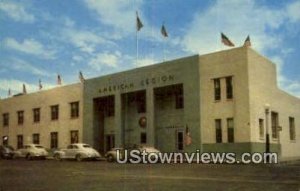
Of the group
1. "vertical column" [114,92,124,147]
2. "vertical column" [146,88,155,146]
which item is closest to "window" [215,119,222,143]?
"vertical column" [146,88,155,146]

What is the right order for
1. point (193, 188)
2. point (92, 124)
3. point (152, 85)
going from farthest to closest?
point (92, 124), point (152, 85), point (193, 188)

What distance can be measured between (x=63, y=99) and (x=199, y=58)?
813 inches

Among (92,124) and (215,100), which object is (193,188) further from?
(92,124)

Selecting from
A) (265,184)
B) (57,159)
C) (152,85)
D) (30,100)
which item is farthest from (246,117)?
(30,100)

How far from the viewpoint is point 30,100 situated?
60.8 meters

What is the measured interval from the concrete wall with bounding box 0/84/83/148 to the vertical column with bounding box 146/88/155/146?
35.2 ft

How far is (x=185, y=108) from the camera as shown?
40781 mm

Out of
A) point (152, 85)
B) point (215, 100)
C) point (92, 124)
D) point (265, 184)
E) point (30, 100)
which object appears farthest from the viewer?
point (30, 100)

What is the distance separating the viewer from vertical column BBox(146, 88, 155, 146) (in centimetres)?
4334

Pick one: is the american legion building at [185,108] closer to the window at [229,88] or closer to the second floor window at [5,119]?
the window at [229,88]

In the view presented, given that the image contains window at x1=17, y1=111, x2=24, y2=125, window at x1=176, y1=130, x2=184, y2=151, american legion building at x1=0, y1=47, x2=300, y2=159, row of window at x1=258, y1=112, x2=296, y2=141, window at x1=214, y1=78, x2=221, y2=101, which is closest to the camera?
american legion building at x1=0, y1=47, x2=300, y2=159

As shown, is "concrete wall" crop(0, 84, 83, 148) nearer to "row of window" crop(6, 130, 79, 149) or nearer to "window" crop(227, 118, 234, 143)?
"row of window" crop(6, 130, 79, 149)

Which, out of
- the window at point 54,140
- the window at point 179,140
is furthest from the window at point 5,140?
the window at point 179,140

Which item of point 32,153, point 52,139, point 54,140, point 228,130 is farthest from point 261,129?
point 52,139
